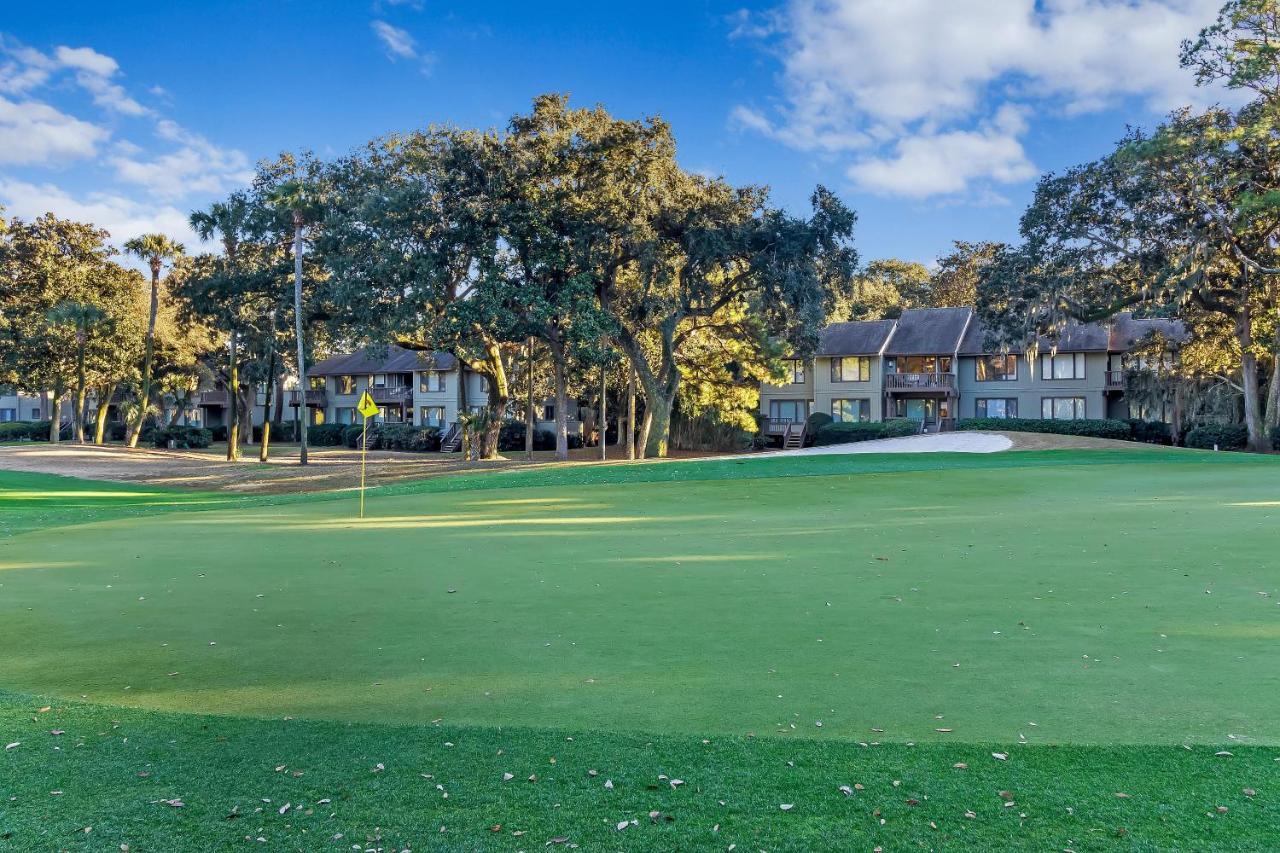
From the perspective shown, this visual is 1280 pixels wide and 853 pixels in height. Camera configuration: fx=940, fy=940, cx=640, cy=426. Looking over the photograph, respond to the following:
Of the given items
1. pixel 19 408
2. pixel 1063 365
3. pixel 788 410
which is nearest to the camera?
pixel 1063 365

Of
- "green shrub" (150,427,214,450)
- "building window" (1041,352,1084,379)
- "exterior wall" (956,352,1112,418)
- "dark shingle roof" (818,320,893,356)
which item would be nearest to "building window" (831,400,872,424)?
"dark shingle roof" (818,320,893,356)

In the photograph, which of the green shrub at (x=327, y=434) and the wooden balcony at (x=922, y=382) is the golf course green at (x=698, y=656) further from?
the green shrub at (x=327, y=434)

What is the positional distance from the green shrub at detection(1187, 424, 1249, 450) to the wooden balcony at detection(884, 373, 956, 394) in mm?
14476

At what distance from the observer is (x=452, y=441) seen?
62906 mm

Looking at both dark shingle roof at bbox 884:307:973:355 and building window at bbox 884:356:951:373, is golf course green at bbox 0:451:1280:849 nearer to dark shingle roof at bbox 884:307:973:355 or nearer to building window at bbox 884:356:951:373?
dark shingle roof at bbox 884:307:973:355

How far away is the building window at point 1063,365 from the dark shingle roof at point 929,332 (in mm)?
5349

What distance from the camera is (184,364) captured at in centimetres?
6234

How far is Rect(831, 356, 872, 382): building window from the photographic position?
198 feet

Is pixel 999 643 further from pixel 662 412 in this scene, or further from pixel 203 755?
pixel 662 412

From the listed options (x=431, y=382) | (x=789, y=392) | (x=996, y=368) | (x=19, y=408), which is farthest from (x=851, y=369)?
(x=19, y=408)

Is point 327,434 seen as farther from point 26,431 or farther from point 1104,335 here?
point 1104,335

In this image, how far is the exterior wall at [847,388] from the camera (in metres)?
60.0

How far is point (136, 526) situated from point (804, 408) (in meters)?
49.8

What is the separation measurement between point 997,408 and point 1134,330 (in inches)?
353
